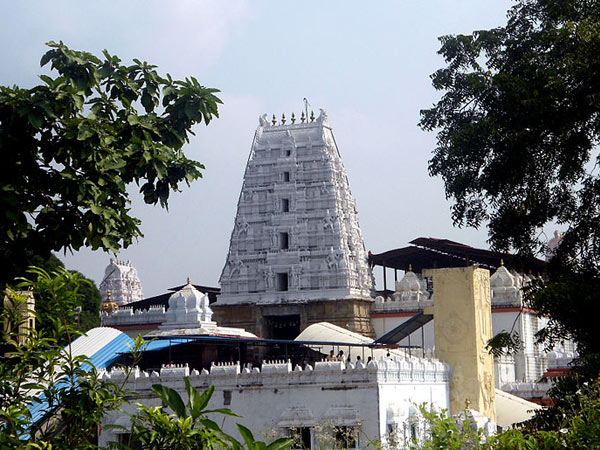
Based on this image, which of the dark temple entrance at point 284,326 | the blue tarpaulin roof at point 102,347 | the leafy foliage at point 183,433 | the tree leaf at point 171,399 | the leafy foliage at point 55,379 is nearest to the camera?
the leafy foliage at point 183,433

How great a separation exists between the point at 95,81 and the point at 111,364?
70.6 feet

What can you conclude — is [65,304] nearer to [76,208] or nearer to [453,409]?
[76,208]

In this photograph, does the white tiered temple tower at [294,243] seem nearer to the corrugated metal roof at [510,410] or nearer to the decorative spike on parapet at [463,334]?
the corrugated metal roof at [510,410]

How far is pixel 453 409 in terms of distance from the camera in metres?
35.1

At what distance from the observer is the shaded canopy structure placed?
186ft

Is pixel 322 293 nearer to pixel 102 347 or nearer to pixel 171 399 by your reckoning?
pixel 102 347

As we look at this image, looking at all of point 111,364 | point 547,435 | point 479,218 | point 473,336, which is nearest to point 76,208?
point 547,435

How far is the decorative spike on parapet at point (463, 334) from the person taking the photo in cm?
3478

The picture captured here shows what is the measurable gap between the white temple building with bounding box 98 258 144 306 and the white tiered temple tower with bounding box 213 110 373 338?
32940 mm

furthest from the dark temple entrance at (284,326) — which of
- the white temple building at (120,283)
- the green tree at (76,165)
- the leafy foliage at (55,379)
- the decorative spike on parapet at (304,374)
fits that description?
the leafy foliage at (55,379)

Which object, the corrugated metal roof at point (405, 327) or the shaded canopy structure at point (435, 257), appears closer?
the corrugated metal roof at point (405, 327)

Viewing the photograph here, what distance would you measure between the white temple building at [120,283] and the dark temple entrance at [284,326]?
3386 centimetres

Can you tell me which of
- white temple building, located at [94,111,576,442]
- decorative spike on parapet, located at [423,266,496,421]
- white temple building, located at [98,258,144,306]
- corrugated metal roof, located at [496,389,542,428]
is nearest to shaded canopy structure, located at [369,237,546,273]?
white temple building, located at [94,111,576,442]

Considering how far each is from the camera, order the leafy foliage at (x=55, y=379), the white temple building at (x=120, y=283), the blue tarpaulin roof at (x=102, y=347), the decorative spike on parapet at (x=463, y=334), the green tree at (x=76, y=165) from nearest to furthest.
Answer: the leafy foliage at (x=55, y=379) → the green tree at (x=76, y=165) → the blue tarpaulin roof at (x=102, y=347) → the decorative spike on parapet at (x=463, y=334) → the white temple building at (x=120, y=283)
